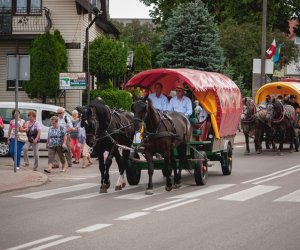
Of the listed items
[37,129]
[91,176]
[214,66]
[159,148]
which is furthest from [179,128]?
[214,66]

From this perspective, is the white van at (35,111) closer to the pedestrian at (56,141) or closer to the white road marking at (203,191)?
the pedestrian at (56,141)

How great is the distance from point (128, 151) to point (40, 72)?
2319cm

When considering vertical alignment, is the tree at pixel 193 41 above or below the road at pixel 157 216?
above

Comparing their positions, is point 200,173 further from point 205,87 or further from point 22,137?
point 22,137

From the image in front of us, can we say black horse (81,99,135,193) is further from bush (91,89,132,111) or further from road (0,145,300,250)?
bush (91,89,132,111)

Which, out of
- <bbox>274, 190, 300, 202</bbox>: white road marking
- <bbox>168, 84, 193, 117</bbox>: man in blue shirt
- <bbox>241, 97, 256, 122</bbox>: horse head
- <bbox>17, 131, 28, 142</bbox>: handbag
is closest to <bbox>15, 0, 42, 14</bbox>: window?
<bbox>241, 97, 256, 122</bbox>: horse head

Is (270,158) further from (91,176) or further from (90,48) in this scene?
(90,48)

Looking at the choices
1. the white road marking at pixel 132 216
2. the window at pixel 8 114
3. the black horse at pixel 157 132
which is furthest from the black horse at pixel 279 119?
the white road marking at pixel 132 216

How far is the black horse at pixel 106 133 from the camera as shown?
16.5 meters

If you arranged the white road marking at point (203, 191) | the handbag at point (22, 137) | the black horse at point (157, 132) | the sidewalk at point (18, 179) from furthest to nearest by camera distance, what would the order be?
the handbag at point (22, 137)
the sidewalk at point (18, 179)
the black horse at point (157, 132)
the white road marking at point (203, 191)

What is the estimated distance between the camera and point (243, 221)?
39.9ft

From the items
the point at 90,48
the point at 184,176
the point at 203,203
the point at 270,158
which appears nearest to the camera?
the point at 203,203

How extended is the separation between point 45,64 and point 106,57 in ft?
11.9

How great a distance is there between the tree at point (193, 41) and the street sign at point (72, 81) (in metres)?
14.1
